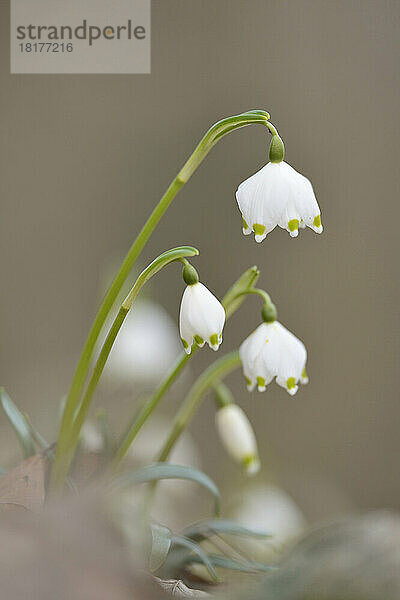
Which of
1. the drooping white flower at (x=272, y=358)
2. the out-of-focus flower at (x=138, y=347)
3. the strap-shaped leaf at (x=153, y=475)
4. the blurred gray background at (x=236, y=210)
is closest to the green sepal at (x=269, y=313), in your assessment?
the drooping white flower at (x=272, y=358)

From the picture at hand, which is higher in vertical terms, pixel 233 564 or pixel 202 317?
pixel 202 317

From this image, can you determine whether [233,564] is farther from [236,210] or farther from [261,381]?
[236,210]

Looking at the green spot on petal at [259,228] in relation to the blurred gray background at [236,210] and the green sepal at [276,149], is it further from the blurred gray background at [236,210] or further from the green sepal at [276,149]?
the blurred gray background at [236,210]

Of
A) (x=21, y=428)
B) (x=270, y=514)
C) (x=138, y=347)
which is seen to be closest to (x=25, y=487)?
(x=21, y=428)

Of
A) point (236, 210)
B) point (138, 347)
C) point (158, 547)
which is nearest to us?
point (158, 547)

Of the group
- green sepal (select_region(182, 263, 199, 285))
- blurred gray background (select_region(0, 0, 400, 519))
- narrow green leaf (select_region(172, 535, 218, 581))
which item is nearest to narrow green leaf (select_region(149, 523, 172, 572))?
narrow green leaf (select_region(172, 535, 218, 581))

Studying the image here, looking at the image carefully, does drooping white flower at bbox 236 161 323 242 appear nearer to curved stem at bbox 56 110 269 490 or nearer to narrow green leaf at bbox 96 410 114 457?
curved stem at bbox 56 110 269 490

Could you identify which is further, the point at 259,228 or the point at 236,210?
the point at 236,210
